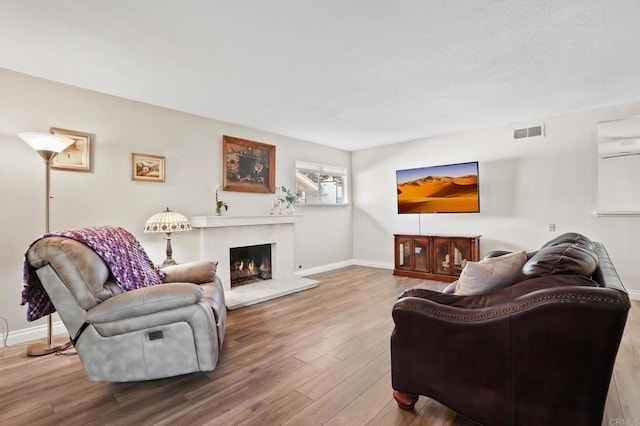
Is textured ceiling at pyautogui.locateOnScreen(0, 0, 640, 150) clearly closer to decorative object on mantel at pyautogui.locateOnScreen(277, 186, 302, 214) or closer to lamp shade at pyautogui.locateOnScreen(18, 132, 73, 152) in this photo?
lamp shade at pyautogui.locateOnScreen(18, 132, 73, 152)

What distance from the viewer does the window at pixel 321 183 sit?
5504 millimetres

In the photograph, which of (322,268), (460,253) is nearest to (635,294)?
(460,253)

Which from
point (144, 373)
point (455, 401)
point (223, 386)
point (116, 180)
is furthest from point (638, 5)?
point (116, 180)

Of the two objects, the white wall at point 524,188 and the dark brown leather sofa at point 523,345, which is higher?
the white wall at point 524,188

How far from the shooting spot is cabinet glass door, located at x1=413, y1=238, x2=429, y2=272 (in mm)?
4992

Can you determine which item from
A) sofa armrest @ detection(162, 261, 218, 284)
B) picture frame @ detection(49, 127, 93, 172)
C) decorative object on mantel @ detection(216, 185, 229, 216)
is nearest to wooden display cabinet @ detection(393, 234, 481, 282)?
decorative object on mantel @ detection(216, 185, 229, 216)

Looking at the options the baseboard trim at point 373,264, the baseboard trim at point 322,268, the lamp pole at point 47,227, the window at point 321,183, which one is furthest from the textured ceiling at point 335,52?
the baseboard trim at point 373,264

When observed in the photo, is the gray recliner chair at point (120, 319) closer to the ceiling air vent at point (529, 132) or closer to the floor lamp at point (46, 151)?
the floor lamp at point (46, 151)

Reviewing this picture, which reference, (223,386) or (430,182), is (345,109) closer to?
(430,182)

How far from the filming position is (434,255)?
4.90 m

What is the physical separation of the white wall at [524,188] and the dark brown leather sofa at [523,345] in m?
2.99

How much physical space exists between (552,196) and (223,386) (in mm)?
4723

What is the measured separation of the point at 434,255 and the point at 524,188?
5.36ft

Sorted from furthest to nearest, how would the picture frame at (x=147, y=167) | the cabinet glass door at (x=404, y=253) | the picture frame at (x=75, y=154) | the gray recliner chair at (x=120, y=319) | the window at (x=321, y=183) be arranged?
the window at (x=321, y=183) → the cabinet glass door at (x=404, y=253) → the picture frame at (x=147, y=167) → the picture frame at (x=75, y=154) → the gray recliner chair at (x=120, y=319)
